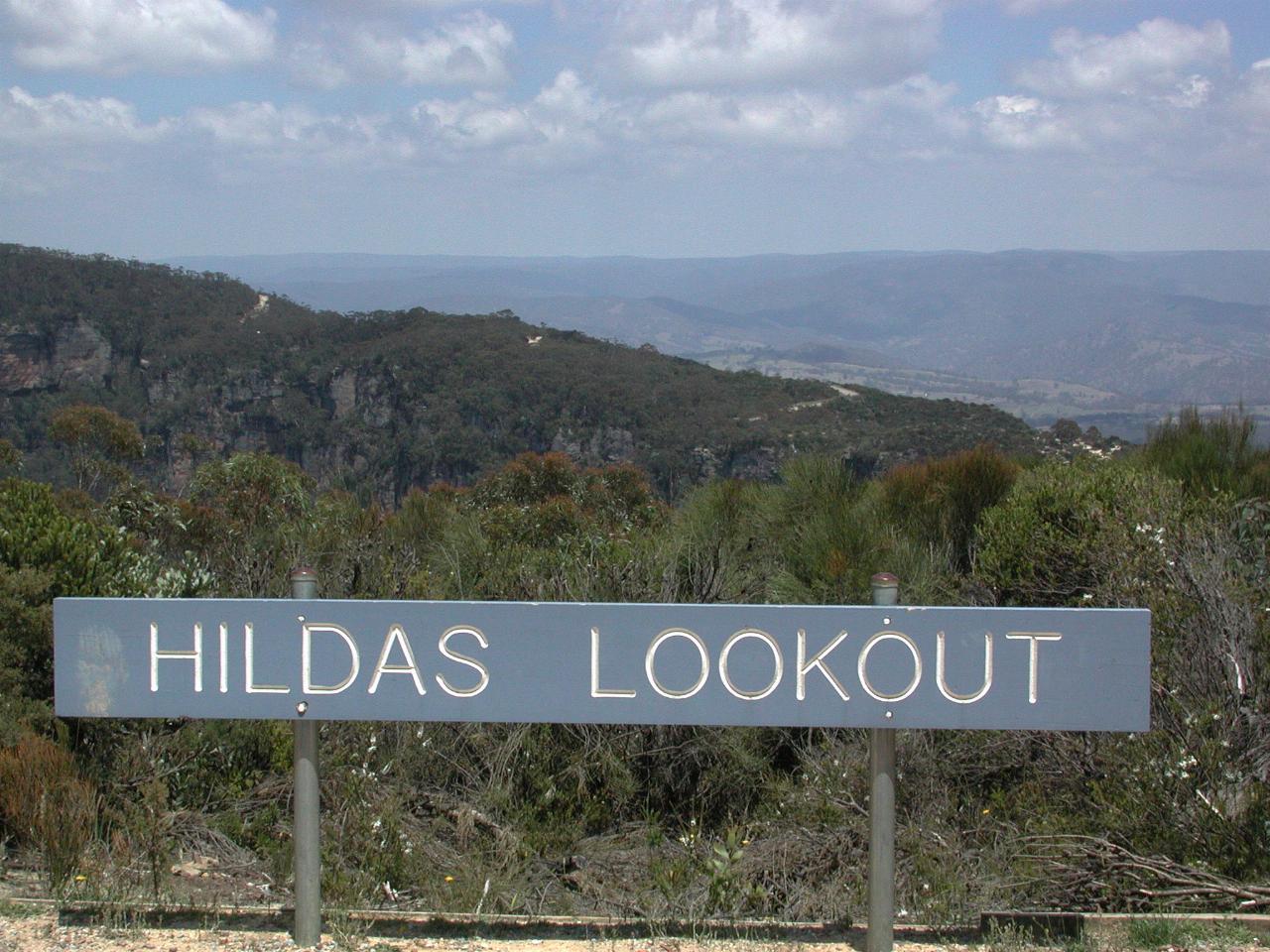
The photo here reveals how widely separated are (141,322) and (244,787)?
53.3 m

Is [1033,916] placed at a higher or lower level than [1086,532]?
lower

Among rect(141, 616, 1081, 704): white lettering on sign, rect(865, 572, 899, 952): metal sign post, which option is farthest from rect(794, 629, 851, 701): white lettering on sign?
rect(865, 572, 899, 952): metal sign post

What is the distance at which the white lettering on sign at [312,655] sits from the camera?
3115 mm

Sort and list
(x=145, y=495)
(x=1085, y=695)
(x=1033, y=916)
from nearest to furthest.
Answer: (x=1085, y=695)
(x=1033, y=916)
(x=145, y=495)

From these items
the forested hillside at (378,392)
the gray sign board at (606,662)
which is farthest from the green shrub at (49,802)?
the forested hillside at (378,392)

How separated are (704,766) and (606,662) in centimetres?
239

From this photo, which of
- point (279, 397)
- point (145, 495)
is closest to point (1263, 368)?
point (279, 397)

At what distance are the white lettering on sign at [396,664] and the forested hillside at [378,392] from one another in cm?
2735

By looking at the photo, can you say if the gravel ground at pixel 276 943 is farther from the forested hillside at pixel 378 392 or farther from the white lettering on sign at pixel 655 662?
the forested hillside at pixel 378 392

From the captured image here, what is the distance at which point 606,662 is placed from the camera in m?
3.08

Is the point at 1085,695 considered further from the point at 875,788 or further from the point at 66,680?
the point at 66,680

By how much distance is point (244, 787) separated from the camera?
4.96 meters

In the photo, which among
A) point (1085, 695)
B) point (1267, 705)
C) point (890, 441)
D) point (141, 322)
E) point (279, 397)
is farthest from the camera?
point (141, 322)

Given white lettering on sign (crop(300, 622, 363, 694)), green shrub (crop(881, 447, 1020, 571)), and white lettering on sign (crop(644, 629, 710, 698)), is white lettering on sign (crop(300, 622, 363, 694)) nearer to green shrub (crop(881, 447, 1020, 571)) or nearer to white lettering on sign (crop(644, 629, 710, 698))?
white lettering on sign (crop(644, 629, 710, 698))
